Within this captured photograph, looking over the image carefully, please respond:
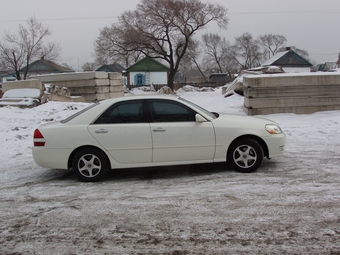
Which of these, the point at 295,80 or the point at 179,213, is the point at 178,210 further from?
the point at 295,80

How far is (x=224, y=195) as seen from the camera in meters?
4.71

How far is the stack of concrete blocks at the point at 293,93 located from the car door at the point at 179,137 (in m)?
6.13

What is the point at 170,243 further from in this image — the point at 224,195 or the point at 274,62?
the point at 274,62

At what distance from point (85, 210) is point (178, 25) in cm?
3889

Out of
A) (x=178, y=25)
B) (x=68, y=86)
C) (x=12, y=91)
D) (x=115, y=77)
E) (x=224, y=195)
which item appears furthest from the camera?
(x=178, y=25)

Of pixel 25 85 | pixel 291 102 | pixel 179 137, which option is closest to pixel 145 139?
pixel 179 137

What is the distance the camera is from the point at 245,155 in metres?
5.68

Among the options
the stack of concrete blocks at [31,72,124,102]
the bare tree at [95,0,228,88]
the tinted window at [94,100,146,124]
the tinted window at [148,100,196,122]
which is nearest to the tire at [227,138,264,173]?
the tinted window at [148,100,196,122]

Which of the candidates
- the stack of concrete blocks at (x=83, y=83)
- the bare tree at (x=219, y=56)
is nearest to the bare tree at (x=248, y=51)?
the bare tree at (x=219, y=56)

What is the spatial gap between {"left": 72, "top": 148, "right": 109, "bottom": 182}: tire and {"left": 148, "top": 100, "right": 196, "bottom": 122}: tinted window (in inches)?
43.2

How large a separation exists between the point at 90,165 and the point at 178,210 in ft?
6.39

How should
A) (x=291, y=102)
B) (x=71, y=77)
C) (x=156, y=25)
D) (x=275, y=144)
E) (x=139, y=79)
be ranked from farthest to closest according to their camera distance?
1. (x=139, y=79)
2. (x=156, y=25)
3. (x=71, y=77)
4. (x=291, y=102)
5. (x=275, y=144)

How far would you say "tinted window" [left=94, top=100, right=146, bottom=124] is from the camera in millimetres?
5594

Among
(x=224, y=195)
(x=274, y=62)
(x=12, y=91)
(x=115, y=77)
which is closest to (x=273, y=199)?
(x=224, y=195)
